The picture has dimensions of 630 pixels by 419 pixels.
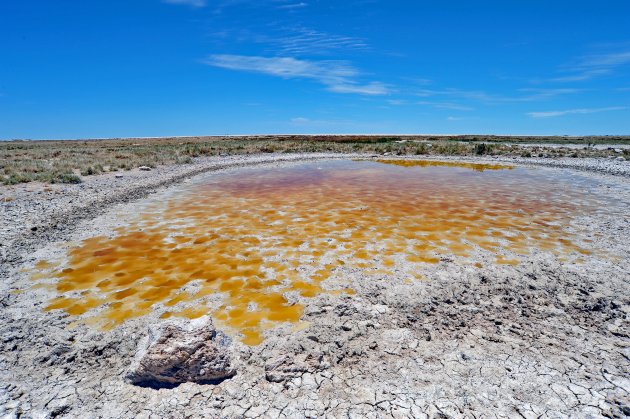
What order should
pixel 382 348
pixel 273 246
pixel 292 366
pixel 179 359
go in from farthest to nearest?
pixel 273 246, pixel 382 348, pixel 292 366, pixel 179 359

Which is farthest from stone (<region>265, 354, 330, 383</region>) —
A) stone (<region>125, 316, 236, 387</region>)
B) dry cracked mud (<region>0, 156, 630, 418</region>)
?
stone (<region>125, 316, 236, 387</region>)

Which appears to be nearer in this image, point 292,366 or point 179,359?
point 179,359

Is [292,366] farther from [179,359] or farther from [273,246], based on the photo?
[273,246]

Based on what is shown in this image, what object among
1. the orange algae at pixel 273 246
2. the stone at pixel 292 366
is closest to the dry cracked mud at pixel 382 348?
the stone at pixel 292 366

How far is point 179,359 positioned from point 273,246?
162 inches

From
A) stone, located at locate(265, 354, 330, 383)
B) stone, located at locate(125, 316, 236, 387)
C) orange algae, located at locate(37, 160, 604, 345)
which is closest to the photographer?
stone, located at locate(125, 316, 236, 387)

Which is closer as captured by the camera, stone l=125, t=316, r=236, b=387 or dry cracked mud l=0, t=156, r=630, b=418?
dry cracked mud l=0, t=156, r=630, b=418

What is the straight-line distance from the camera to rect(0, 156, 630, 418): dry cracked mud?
3184 millimetres

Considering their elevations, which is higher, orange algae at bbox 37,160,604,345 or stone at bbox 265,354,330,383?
orange algae at bbox 37,160,604,345

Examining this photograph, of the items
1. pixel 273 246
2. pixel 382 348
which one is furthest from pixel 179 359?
pixel 273 246

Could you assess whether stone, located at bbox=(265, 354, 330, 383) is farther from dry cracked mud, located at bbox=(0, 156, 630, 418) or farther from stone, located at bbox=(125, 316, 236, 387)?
stone, located at bbox=(125, 316, 236, 387)

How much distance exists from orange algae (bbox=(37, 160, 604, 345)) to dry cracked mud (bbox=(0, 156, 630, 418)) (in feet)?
0.41

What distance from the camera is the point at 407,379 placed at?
137 inches

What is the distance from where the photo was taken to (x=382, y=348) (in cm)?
400
